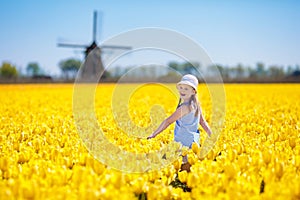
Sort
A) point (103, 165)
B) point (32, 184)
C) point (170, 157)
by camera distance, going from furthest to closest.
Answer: point (170, 157) < point (103, 165) < point (32, 184)

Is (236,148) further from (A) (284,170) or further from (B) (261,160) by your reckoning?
(A) (284,170)

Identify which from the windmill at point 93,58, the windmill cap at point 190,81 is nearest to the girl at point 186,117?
the windmill cap at point 190,81

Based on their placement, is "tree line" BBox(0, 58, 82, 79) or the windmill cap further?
"tree line" BBox(0, 58, 82, 79)

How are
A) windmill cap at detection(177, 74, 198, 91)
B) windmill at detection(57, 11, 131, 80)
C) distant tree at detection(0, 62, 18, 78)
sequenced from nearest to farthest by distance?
windmill cap at detection(177, 74, 198, 91) → windmill at detection(57, 11, 131, 80) → distant tree at detection(0, 62, 18, 78)

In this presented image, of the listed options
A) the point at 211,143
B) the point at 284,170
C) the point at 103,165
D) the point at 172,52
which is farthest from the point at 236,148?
the point at 172,52

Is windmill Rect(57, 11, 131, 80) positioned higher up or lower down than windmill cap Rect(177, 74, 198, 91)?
higher up

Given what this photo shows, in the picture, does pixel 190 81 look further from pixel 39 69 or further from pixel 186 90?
pixel 39 69

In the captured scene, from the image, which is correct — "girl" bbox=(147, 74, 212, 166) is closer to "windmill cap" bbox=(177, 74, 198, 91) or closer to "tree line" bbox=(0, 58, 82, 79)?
"windmill cap" bbox=(177, 74, 198, 91)

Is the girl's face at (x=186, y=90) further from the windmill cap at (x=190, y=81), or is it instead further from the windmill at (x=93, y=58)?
the windmill at (x=93, y=58)

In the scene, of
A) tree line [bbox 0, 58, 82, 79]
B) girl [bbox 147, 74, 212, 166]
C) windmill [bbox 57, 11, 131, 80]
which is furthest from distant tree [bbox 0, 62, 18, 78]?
girl [bbox 147, 74, 212, 166]

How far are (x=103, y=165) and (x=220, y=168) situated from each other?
106 centimetres

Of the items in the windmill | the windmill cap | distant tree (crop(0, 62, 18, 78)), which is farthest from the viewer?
distant tree (crop(0, 62, 18, 78))

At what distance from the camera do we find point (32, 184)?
282 centimetres

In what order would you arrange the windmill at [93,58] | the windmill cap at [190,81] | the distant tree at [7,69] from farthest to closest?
the distant tree at [7,69] < the windmill at [93,58] < the windmill cap at [190,81]
